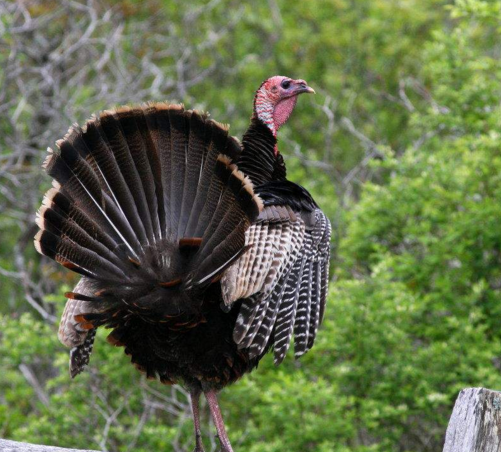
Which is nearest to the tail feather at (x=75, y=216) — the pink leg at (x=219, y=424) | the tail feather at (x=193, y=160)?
the tail feather at (x=193, y=160)

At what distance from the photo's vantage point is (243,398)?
8289 mm

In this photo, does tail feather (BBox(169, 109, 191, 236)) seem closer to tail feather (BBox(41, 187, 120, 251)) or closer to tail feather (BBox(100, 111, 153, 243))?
tail feather (BBox(100, 111, 153, 243))

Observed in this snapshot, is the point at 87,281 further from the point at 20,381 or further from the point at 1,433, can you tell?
the point at 20,381

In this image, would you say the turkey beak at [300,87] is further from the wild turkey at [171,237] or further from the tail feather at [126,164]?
the tail feather at [126,164]

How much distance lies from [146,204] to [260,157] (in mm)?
1033

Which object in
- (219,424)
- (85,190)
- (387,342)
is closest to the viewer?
(85,190)

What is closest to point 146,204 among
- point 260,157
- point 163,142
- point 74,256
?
point 163,142

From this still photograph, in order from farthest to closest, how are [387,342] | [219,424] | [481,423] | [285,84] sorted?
[387,342]
[285,84]
[219,424]
[481,423]

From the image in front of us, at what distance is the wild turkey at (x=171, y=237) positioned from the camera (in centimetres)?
466

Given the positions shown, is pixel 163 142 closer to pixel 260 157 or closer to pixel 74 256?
pixel 74 256

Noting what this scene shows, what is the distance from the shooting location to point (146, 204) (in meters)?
4.76

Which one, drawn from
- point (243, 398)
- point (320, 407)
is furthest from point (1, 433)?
point (320, 407)

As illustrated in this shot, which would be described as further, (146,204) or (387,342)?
(387,342)

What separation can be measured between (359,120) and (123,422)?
7.82 metres
